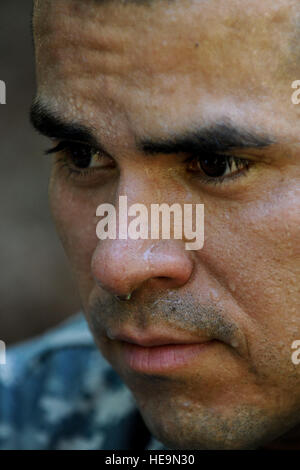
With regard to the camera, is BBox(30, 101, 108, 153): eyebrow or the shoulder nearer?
BBox(30, 101, 108, 153): eyebrow

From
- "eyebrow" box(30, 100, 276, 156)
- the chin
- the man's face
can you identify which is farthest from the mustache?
"eyebrow" box(30, 100, 276, 156)

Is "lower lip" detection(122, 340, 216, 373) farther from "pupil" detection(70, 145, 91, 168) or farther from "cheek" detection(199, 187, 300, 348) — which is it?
"pupil" detection(70, 145, 91, 168)

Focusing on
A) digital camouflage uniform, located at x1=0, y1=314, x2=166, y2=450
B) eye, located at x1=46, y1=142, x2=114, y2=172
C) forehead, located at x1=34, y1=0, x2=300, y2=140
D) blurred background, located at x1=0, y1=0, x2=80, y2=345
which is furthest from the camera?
blurred background, located at x1=0, y1=0, x2=80, y2=345

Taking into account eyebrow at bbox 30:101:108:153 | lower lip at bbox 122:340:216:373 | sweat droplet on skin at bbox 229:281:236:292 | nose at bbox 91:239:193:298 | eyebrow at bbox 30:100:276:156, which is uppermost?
eyebrow at bbox 30:101:108:153

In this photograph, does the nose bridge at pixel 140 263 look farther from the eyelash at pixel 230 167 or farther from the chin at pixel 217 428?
the chin at pixel 217 428

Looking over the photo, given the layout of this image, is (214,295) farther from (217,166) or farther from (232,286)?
(217,166)

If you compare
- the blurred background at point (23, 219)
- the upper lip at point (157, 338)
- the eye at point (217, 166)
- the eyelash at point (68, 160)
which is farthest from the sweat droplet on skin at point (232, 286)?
the blurred background at point (23, 219)

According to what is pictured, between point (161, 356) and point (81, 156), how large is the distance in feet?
1.82

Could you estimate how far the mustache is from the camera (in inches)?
62.0

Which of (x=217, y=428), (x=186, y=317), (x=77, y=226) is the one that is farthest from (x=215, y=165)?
(x=217, y=428)

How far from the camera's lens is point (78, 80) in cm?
165

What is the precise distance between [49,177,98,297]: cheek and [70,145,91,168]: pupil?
2.7 inches
